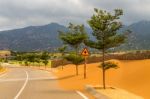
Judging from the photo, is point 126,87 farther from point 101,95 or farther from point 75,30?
point 75,30

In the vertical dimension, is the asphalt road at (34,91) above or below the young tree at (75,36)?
below

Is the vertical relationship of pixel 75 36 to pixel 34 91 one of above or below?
above

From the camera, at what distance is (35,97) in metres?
24.4

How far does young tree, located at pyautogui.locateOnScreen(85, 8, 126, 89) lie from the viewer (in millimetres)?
30852

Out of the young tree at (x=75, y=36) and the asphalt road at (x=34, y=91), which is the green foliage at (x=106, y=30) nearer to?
the asphalt road at (x=34, y=91)

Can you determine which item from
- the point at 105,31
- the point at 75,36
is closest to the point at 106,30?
the point at 105,31

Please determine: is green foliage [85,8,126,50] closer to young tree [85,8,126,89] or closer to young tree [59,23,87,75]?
young tree [85,8,126,89]

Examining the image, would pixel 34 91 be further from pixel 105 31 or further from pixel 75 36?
pixel 75 36

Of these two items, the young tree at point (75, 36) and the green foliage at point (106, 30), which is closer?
the green foliage at point (106, 30)

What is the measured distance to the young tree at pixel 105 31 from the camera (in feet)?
101

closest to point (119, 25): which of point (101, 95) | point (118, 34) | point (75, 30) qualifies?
point (118, 34)

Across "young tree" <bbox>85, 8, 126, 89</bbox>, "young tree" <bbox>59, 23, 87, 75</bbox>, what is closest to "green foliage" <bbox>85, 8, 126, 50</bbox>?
"young tree" <bbox>85, 8, 126, 89</bbox>

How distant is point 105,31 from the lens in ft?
103

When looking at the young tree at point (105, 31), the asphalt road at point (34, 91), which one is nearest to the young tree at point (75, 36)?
the asphalt road at point (34, 91)
